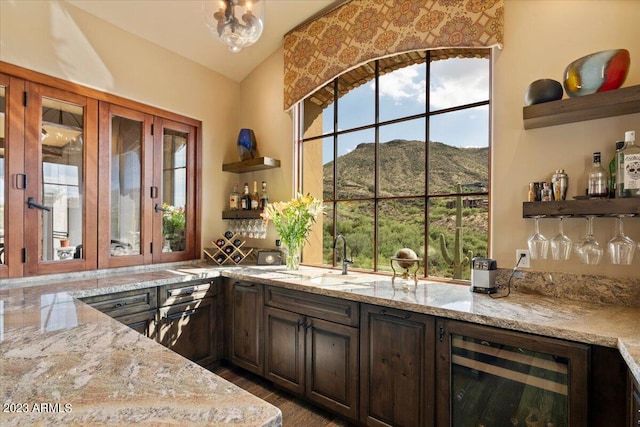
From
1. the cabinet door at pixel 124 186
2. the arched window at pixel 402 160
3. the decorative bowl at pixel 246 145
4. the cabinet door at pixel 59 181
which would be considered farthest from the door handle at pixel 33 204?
the arched window at pixel 402 160

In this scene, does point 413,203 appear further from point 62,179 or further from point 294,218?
point 62,179

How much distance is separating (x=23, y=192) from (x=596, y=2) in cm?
373

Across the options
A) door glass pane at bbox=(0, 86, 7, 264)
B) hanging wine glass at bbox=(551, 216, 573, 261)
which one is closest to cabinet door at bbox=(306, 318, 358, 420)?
hanging wine glass at bbox=(551, 216, 573, 261)

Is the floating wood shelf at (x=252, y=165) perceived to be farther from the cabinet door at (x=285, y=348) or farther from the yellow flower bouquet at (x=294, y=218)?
the cabinet door at (x=285, y=348)

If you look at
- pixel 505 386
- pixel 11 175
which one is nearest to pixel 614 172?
pixel 505 386

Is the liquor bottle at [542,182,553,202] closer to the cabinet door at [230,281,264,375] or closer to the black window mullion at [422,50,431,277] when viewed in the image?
the black window mullion at [422,50,431,277]

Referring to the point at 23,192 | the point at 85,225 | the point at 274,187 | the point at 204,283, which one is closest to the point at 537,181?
the point at 274,187

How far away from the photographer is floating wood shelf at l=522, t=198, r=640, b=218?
153 cm

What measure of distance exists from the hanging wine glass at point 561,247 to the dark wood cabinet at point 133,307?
8.56 feet

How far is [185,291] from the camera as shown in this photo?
8.45ft

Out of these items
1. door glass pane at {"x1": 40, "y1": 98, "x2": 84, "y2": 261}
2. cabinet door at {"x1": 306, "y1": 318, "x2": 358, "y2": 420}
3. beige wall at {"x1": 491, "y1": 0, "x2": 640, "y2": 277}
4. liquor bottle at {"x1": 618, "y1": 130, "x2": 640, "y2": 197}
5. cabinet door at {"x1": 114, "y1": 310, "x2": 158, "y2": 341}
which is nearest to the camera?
liquor bottle at {"x1": 618, "y1": 130, "x2": 640, "y2": 197}

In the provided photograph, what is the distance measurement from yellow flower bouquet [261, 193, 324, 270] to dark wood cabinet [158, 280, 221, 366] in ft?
2.32

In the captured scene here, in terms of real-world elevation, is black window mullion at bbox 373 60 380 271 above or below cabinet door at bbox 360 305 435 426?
above

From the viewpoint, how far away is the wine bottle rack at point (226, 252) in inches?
124
